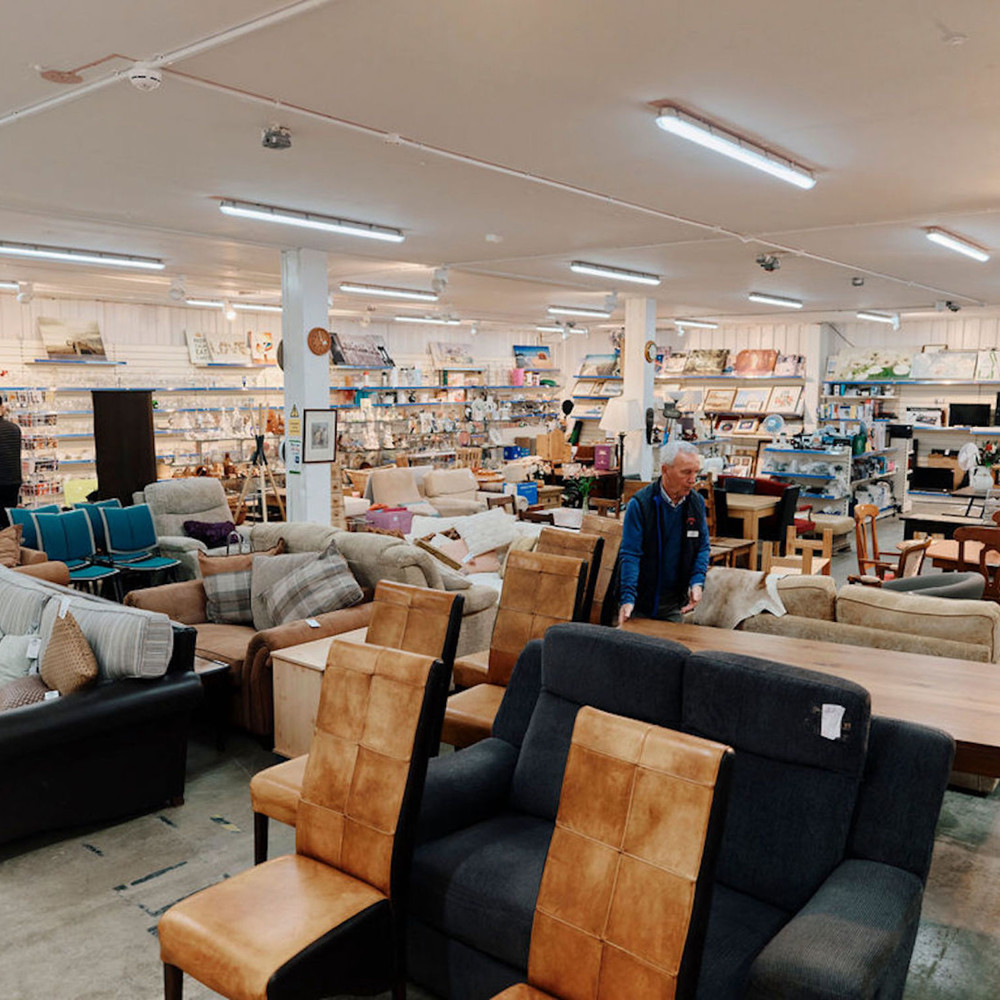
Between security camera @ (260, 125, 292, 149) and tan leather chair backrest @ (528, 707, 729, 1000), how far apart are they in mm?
3514

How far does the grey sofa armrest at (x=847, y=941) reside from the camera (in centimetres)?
203

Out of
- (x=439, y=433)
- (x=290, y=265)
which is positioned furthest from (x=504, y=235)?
(x=439, y=433)

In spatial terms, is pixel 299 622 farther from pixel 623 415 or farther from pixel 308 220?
pixel 623 415

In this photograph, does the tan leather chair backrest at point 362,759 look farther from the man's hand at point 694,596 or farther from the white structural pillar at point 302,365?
the white structural pillar at point 302,365

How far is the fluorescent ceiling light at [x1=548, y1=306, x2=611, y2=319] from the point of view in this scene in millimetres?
13880

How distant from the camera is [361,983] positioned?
2.60 m

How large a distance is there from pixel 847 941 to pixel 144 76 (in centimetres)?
388

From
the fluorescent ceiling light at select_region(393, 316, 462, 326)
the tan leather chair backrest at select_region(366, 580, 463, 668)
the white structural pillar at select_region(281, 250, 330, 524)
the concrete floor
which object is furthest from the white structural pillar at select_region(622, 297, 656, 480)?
the tan leather chair backrest at select_region(366, 580, 463, 668)

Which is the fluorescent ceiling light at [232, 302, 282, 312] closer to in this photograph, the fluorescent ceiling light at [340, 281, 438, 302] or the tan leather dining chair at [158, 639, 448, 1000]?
A: the fluorescent ceiling light at [340, 281, 438, 302]

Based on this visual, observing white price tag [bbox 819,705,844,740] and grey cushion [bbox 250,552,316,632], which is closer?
white price tag [bbox 819,705,844,740]

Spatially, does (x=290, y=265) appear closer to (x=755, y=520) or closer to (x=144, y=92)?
(x=144, y=92)

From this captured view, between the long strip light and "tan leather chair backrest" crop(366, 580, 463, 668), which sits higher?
the long strip light

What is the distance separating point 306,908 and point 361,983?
1.02 feet

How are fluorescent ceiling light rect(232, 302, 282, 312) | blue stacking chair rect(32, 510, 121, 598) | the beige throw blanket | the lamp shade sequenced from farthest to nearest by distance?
1. fluorescent ceiling light rect(232, 302, 282, 312)
2. the lamp shade
3. blue stacking chair rect(32, 510, 121, 598)
4. the beige throw blanket
